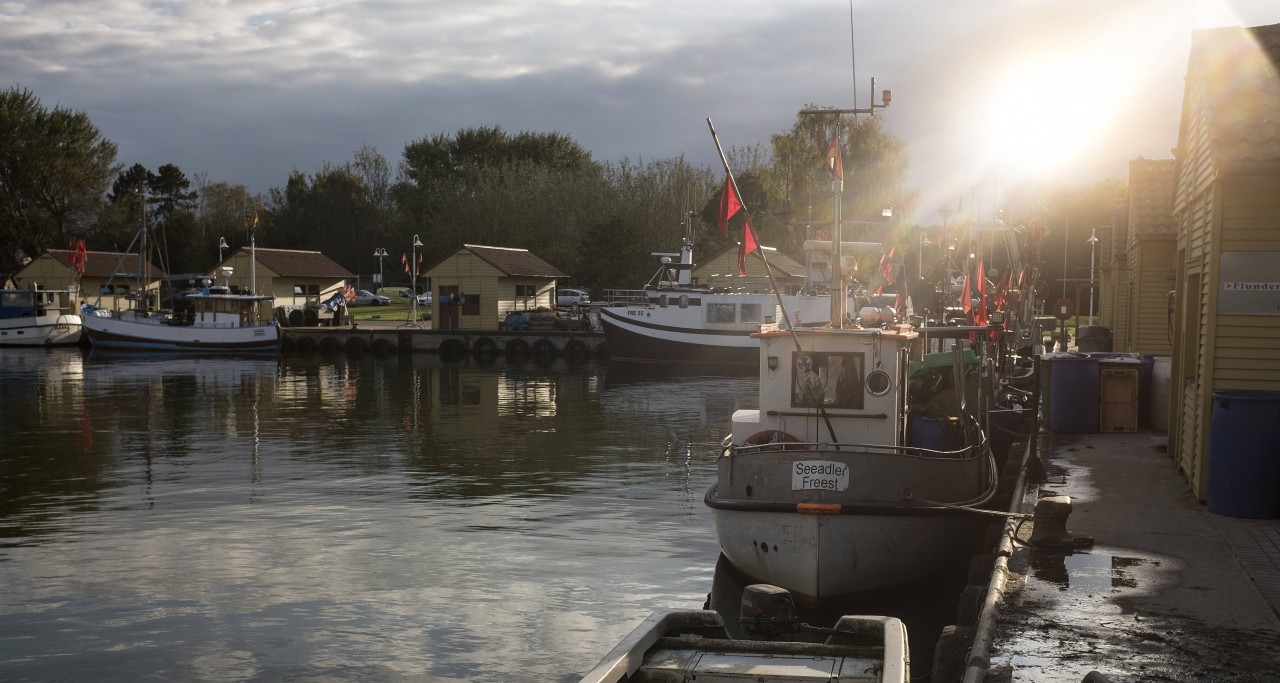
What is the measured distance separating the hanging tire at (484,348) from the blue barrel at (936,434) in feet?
131

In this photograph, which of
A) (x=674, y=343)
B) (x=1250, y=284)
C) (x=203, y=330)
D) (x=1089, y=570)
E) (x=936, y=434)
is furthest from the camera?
(x=203, y=330)

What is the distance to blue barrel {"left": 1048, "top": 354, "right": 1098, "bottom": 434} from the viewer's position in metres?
17.7

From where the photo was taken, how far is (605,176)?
305ft

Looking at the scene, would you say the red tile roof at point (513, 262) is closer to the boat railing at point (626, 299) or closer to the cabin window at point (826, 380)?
the boat railing at point (626, 299)

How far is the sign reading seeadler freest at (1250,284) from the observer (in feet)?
37.1

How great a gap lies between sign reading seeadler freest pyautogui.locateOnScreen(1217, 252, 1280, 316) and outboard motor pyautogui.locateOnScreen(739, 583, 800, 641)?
638 centimetres

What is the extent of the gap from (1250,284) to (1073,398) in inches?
262

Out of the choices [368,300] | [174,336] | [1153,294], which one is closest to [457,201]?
[368,300]

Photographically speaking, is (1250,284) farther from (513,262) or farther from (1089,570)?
(513,262)

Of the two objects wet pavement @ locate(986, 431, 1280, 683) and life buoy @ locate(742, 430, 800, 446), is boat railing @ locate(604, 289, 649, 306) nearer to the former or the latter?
life buoy @ locate(742, 430, 800, 446)

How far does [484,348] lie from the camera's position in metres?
52.3

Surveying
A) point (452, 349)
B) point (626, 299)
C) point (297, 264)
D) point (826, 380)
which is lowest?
point (452, 349)

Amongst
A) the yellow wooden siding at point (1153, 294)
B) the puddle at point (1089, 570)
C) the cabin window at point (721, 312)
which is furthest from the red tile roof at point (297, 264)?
the puddle at point (1089, 570)

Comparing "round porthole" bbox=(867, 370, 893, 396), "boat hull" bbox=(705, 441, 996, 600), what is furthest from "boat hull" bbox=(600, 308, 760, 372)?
"boat hull" bbox=(705, 441, 996, 600)
